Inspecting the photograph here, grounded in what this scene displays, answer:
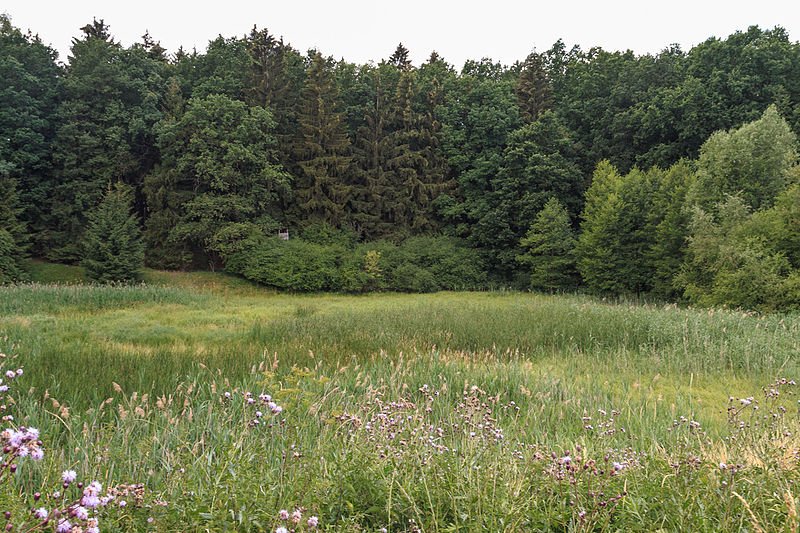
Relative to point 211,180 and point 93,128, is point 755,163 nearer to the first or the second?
point 211,180

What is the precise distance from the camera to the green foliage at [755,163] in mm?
18172

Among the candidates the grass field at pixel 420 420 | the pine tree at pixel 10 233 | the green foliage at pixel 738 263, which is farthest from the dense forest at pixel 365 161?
the grass field at pixel 420 420

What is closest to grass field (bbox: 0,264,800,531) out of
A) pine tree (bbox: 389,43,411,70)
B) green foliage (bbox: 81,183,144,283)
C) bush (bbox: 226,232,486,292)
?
green foliage (bbox: 81,183,144,283)

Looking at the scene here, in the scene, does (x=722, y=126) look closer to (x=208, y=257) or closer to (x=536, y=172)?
(x=536, y=172)

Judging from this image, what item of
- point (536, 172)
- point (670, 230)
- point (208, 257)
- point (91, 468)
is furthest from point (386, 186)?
point (91, 468)

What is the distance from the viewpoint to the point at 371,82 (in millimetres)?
32344

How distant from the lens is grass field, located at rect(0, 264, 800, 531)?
88.4 inches

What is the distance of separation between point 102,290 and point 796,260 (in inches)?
973

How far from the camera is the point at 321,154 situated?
30.2m

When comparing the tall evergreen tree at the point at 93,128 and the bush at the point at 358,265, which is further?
the tall evergreen tree at the point at 93,128

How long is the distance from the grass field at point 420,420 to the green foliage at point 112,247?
32.0 feet

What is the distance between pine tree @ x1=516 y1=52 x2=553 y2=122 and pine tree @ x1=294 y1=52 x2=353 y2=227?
12770 millimetres

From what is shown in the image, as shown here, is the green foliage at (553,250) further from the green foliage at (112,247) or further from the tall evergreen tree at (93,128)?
the tall evergreen tree at (93,128)

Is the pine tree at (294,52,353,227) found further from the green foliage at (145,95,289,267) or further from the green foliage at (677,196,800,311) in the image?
the green foliage at (677,196,800,311)
